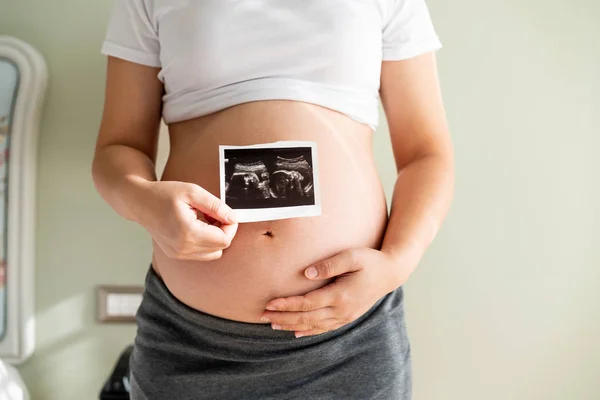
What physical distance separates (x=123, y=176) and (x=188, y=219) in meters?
0.20

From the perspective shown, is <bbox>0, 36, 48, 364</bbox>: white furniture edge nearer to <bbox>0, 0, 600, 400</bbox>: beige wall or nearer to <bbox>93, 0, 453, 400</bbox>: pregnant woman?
<bbox>0, 0, 600, 400</bbox>: beige wall

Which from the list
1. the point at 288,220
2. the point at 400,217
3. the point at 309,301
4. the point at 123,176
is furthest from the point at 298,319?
the point at 123,176

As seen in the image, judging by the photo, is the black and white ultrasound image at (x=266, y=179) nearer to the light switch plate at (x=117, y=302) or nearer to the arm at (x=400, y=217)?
the arm at (x=400, y=217)

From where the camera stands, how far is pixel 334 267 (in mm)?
782

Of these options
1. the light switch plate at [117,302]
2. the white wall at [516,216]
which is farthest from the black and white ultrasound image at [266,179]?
the light switch plate at [117,302]

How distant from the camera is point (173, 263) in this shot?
854mm

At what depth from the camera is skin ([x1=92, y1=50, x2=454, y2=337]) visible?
0.78 meters

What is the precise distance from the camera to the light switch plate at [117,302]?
4.41 ft

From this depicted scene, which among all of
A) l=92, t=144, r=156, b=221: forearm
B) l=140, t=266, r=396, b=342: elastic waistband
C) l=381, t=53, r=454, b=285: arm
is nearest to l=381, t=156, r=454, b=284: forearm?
l=381, t=53, r=454, b=285: arm

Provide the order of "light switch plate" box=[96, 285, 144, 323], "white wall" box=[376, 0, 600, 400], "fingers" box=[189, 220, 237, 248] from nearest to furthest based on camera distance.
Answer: "fingers" box=[189, 220, 237, 248]
"white wall" box=[376, 0, 600, 400]
"light switch plate" box=[96, 285, 144, 323]

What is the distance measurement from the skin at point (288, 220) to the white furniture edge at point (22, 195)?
0.41 metres

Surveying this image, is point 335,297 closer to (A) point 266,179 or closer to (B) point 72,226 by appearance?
(A) point 266,179

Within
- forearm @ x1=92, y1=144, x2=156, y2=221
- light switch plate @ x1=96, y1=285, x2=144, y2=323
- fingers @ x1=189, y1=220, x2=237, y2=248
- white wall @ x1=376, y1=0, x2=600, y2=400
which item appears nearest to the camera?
fingers @ x1=189, y1=220, x2=237, y2=248

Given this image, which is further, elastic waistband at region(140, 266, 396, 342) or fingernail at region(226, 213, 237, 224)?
elastic waistband at region(140, 266, 396, 342)
